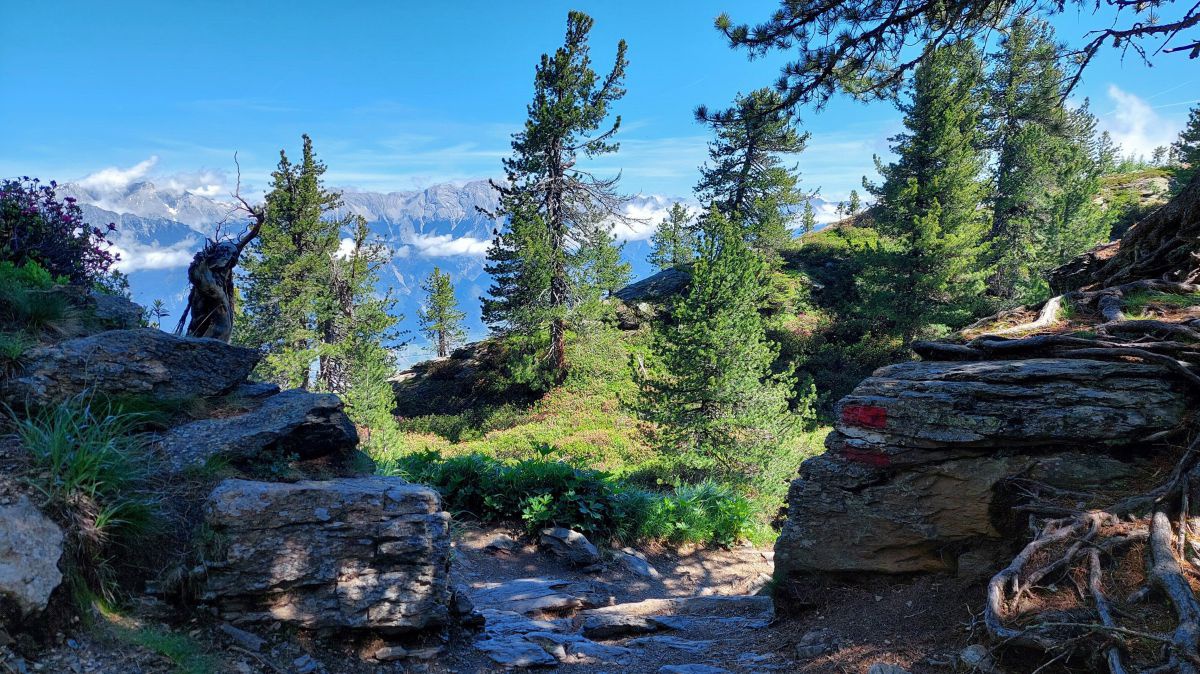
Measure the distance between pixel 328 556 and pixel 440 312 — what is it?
137 ft

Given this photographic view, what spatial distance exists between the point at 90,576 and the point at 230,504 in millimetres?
849

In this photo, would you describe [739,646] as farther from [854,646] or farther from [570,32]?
[570,32]

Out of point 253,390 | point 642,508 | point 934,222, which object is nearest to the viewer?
point 253,390

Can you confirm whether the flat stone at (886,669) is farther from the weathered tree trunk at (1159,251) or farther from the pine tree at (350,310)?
the pine tree at (350,310)

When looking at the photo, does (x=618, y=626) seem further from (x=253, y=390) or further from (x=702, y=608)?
(x=253, y=390)

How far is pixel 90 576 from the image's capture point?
12.1ft

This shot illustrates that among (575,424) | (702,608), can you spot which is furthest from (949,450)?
(575,424)

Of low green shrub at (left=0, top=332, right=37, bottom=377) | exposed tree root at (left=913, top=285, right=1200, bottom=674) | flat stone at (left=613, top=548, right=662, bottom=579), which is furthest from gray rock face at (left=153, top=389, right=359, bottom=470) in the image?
exposed tree root at (left=913, top=285, right=1200, bottom=674)

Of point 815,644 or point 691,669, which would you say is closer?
point 815,644

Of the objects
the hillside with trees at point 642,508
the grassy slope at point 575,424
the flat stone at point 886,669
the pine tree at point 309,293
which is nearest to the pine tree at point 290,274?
the pine tree at point 309,293

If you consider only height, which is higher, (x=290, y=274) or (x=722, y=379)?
(x=290, y=274)

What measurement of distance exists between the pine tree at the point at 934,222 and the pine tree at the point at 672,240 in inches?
384

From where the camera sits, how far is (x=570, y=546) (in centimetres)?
970

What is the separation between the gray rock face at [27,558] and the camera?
3.10m
